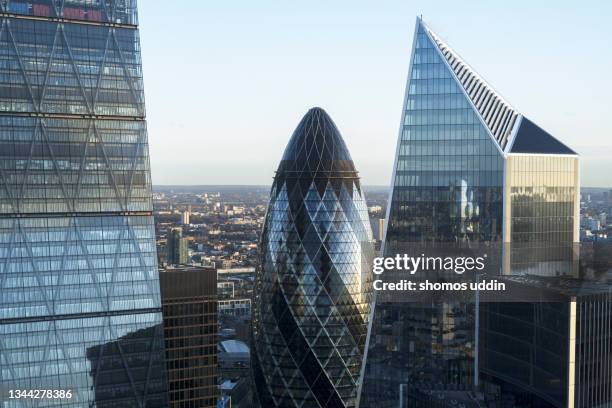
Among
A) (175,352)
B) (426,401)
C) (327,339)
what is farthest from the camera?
(175,352)

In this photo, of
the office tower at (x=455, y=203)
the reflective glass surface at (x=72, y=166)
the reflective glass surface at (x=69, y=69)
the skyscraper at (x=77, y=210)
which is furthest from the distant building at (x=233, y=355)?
the office tower at (x=455, y=203)

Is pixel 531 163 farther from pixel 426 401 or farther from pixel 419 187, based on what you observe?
pixel 426 401

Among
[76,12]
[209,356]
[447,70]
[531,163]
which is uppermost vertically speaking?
[76,12]

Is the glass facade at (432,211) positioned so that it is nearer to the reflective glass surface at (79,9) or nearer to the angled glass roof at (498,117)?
the angled glass roof at (498,117)

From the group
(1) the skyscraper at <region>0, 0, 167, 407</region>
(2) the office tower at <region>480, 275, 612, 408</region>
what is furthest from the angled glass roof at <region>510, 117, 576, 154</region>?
(1) the skyscraper at <region>0, 0, 167, 407</region>

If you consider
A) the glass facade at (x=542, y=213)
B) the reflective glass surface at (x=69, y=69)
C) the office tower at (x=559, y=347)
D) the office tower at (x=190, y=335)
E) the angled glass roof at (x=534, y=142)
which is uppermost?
the reflective glass surface at (x=69, y=69)

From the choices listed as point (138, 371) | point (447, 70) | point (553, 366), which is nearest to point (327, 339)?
point (138, 371)

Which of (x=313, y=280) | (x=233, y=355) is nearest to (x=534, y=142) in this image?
(x=313, y=280)
